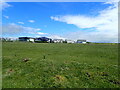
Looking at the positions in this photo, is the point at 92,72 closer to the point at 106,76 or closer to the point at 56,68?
the point at 106,76

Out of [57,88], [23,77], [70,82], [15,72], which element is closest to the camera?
[57,88]

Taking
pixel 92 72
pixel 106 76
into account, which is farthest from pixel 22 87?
pixel 106 76

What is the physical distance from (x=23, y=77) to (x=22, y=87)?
214 cm

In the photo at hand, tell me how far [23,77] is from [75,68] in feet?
21.9

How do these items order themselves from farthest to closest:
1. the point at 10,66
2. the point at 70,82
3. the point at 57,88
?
the point at 10,66, the point at 70,82, the point at 57,88

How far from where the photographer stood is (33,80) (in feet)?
42.7

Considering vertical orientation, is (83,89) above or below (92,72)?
below

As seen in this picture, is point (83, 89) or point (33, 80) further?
point (33, 80)

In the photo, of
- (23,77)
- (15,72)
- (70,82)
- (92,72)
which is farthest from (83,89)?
(15,72)

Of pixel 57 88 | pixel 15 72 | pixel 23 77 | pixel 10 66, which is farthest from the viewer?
pixel 10 66

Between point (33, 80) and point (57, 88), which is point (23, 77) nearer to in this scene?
point (33, 80)

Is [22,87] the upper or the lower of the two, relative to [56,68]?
lower

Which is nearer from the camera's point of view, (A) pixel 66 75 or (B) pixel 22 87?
(B) pixel 22 87

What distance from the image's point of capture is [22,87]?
1177cm
